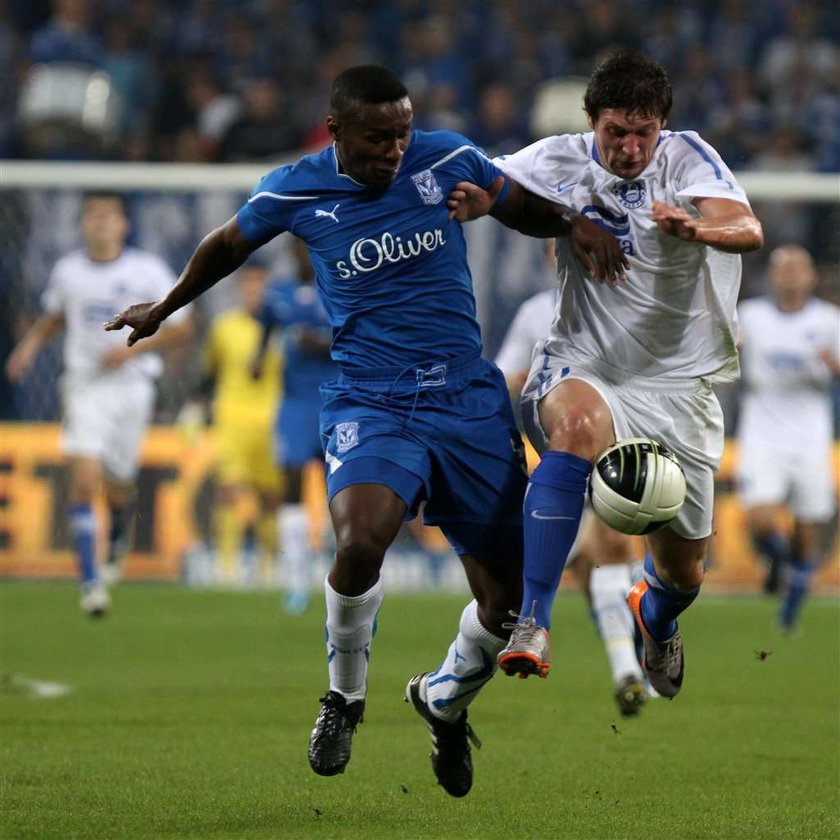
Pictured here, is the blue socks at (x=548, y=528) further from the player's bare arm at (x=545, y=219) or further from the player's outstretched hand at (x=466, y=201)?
the player's outstretched hand at (x=466, y=201)

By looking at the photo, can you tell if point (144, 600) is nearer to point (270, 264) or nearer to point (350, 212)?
point (270, 264)

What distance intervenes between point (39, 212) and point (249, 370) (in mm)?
2986

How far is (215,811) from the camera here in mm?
5754

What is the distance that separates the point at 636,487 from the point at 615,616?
8.14ft

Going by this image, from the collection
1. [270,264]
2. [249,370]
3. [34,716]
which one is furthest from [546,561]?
[270,264]

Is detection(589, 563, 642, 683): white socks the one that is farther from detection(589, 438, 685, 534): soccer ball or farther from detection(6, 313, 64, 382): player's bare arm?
detection(6, 313, 64, 382): player's bare arm

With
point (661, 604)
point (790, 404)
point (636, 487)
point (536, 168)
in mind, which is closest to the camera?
point (636, 487)

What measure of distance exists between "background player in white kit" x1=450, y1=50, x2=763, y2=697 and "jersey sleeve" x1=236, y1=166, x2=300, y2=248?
1.87 feet

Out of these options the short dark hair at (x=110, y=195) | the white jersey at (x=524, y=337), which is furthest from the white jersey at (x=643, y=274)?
the short dark hair at (x=110, y=195)

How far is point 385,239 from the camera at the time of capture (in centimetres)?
584

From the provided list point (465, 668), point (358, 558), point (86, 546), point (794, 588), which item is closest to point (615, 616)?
point (465, 668)

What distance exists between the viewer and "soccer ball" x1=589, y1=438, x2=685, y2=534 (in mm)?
5578

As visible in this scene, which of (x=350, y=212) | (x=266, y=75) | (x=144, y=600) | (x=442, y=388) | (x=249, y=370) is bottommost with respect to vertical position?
(x=144, y=600)

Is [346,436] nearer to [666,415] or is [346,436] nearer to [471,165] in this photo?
[471,165]
